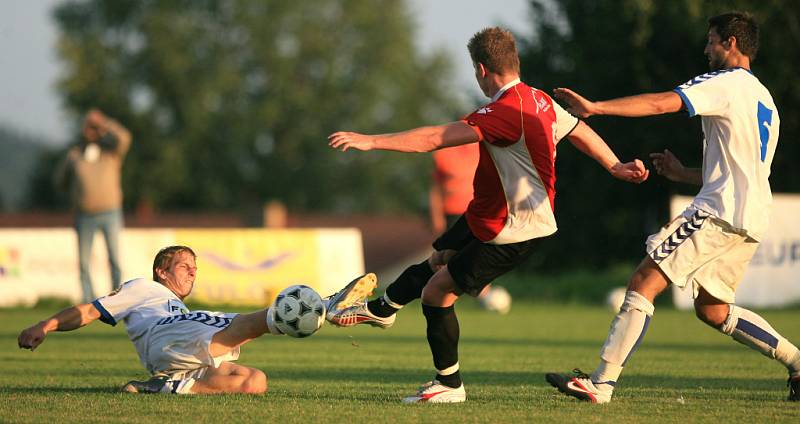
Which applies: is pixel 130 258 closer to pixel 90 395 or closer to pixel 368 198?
pixel 90 395

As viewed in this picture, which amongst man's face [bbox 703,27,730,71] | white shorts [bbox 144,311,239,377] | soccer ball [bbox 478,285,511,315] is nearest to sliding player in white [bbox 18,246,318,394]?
white shorts [bbox 144,311,239,377]

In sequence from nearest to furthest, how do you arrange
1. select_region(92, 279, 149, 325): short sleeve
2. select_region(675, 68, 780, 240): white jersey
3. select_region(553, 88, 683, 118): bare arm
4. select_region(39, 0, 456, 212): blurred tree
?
select_region(553, 88, 683, 118): bare arm → select_region(675, 68, 780, 240): white jersey → select_region(92, 279, 149, 325): short sleeve → select_region(39, 0, 456, 212): blurred tree

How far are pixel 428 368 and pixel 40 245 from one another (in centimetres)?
1153

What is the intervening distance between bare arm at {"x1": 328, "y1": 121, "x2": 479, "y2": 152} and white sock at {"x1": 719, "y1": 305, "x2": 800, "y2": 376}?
6.84 feet

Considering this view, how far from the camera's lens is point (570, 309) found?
19.2m

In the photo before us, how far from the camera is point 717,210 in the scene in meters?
6.64

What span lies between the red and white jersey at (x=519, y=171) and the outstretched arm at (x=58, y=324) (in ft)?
7.68

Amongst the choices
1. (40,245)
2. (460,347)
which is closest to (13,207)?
(40,245)

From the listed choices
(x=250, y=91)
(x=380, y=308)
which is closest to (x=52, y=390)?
(x=380, y=308)

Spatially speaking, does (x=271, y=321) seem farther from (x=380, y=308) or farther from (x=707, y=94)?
(x=707, y=94)

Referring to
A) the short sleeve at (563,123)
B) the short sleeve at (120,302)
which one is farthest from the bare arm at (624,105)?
the short sleeve at (120,302)

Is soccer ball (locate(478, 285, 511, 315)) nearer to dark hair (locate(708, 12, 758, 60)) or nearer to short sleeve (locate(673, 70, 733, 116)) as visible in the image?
dark hair (locate(708, 12, 758, 60))

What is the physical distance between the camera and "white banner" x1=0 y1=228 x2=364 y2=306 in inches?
733

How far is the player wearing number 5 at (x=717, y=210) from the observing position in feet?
21.6
